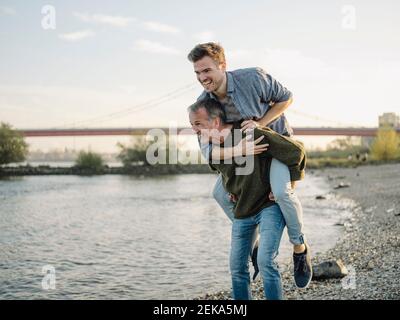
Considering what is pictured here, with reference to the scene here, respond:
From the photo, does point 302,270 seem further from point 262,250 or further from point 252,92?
point 252,92

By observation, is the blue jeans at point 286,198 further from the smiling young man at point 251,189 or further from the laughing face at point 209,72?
the laughing face at point 209,72

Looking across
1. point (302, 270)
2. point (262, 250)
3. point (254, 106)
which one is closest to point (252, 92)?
point (254, 106)

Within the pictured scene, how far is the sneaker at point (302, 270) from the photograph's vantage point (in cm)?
288

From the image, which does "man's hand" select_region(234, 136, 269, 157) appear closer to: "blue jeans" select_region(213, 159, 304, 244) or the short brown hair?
"blue jeans" select_region(213, 159, 304, 244)

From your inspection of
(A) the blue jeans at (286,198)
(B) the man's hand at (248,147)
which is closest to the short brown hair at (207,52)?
(B) the man's hand at (248,147)

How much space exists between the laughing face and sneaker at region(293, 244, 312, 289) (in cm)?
112

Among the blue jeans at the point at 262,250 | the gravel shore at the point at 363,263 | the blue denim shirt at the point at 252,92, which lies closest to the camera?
the blue jeans at the point at 262,250

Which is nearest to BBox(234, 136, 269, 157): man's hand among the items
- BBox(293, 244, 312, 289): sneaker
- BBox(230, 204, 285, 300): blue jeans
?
BBox(230, 204, 285, 300): blue jeans

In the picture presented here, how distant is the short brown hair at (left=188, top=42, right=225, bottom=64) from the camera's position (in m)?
2.78

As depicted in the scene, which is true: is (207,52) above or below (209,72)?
above

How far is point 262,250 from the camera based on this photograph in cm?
273

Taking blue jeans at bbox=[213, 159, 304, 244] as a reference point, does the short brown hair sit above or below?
above

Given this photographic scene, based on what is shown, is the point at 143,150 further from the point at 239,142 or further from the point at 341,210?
the point at 239,142

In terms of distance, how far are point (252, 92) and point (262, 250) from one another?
919 millimetres
